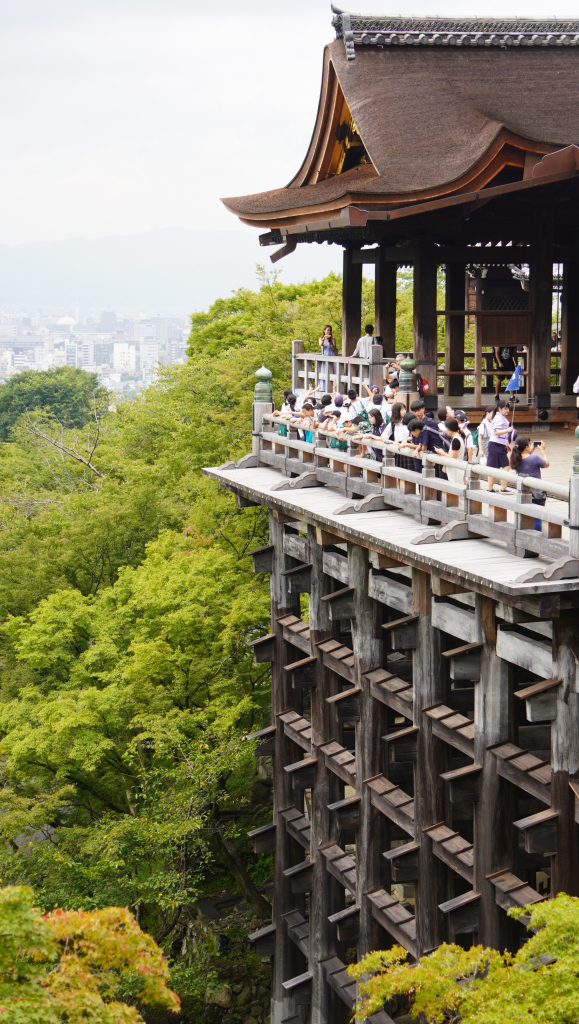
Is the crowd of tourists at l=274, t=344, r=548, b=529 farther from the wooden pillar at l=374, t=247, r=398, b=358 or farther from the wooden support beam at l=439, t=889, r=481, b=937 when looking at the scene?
the wooden support beam at l=439, t=889, r=481, b=937

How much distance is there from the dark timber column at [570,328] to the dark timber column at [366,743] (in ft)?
19.5

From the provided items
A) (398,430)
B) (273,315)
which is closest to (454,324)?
(398,430)

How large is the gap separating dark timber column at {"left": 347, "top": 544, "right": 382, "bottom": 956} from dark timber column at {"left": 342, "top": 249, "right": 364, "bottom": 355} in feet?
22.1

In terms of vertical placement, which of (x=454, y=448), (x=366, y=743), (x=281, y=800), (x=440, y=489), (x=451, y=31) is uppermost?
(x=451, y=31)

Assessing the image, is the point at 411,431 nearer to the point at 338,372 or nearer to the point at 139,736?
the point at 338,372

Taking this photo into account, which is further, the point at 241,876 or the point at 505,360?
the point at 241,876

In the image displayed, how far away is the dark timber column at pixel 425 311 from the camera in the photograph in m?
17.1

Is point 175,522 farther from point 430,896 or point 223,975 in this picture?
point 430,896

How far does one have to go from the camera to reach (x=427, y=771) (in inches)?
495

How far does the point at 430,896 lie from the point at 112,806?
38.4 feet

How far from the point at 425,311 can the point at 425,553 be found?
739 cm

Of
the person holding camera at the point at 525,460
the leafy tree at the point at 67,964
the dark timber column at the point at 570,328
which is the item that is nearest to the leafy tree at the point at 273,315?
the dark timber column at the point at 570,328

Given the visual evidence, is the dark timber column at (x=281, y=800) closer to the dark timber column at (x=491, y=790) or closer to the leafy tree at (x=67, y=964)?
the dark timber column at (x=491, y=790)

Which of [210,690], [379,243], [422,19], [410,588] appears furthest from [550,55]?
[210,690]
